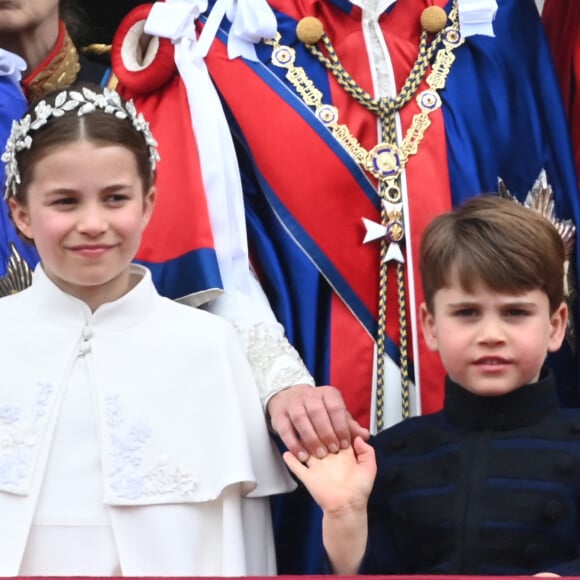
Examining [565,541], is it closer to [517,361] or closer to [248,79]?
Answer: [517,361]

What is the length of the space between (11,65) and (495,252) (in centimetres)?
97

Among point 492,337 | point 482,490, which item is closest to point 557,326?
point 492,337

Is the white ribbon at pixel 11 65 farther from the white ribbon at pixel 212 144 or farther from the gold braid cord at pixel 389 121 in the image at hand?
the gold braid cord at pixel 389 121

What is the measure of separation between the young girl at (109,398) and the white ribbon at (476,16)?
0.68 metres

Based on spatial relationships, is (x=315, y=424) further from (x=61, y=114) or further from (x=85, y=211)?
(x=61, y=114)

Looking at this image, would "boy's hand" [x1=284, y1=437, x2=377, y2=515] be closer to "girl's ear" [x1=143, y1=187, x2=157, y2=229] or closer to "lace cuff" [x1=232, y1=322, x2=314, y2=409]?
"lace cuff" [x1=232, y1=322, x2=314, y2=409]

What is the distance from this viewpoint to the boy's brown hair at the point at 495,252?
2443 millimetres

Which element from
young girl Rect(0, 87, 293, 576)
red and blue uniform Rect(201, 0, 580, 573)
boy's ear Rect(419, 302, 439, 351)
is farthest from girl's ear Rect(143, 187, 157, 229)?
boy's ear Rect(419, 302, 439, 351)

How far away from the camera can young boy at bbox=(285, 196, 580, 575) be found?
2381 mm

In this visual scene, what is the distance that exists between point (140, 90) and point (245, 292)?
1.38ft

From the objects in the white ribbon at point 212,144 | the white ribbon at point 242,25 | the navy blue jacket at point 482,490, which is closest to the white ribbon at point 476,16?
the white ribbon at point 242,25

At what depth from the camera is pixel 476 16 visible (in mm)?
2949

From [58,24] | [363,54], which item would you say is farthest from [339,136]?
[58,24]

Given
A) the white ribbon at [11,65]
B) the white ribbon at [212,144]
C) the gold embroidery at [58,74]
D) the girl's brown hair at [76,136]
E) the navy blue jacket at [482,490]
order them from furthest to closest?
the gold embroidery at [58,74]
the white ribbon at [11,65]
the white ribbon at [212,144]
the girl's brown hair at [76,136]
the navy blue jacket at [482,490]
